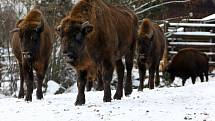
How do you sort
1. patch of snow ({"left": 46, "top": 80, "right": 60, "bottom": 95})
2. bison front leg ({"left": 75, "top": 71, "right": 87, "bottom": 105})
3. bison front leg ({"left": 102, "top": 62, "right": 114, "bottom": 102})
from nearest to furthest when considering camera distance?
bison front leg ({"left": 75, "top": 71, "right": 87, "bottom": 105}) < bison front leg ({"left": 102, "top": 62, "right": 114, "bottom": 102}) < patch of snow ({"left": 46, "top": 80, "right": 60, "bottom": 95})

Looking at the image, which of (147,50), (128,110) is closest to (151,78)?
(147,50)

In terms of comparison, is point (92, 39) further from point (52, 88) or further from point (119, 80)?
point (52, 88)

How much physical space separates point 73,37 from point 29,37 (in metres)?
2.66

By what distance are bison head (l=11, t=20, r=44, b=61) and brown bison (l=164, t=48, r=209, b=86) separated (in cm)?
1128

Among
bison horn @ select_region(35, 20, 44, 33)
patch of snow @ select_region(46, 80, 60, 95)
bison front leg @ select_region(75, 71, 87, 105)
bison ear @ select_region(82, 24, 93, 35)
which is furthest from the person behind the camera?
patch of snow @ select_region(46, 80, 60, 95)

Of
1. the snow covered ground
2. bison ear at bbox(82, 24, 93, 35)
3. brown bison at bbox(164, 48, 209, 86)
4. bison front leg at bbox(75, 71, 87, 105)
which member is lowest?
brown bison at bbox(164, 48, 209, 86)

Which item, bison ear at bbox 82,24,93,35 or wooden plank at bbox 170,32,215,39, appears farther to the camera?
wooden plank at bbox 170,32,215,39

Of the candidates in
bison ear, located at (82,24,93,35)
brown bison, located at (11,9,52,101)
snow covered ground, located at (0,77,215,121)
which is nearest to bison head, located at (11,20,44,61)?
brown bison, located at (11,9,52,101)

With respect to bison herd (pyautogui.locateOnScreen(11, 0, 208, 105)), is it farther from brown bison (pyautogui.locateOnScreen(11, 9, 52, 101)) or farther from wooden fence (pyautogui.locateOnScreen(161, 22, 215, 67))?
wooden fence (pyautogui.locateOnScreen(161, 22, 215, 67))

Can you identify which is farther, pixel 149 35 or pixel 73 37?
pixel 149 35

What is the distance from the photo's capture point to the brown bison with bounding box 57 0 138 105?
10.4 metres

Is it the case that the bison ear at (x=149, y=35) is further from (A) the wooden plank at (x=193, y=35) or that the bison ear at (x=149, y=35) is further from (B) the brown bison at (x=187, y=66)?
(A) the wooden plank at (x=193, y=35)

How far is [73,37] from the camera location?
10.4 meters

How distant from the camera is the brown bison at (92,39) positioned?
1041cm
